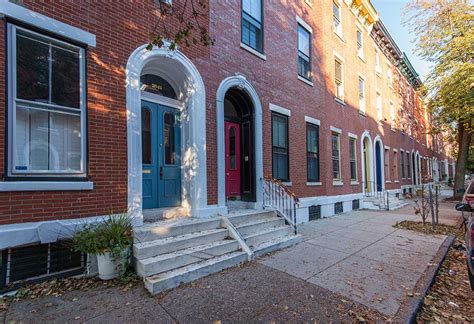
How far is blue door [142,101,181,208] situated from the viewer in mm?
5922

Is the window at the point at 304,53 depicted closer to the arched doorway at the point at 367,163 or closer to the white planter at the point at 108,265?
the arched doorway at the point at 367,163

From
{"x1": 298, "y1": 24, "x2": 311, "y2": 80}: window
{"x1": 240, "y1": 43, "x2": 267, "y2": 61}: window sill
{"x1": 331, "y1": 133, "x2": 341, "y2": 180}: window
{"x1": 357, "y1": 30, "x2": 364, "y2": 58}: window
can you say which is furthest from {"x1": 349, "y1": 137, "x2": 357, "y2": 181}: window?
Answer: {"x1": 240, "y1": 43, "x2": 267, "y2": 61}: window sill

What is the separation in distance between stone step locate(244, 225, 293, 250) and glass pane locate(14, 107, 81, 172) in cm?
351

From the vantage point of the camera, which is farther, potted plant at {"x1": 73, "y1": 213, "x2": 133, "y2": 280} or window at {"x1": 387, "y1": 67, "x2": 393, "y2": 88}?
window at {"x1": 387, "y1": 67, "x2": 393, "y2": 88}

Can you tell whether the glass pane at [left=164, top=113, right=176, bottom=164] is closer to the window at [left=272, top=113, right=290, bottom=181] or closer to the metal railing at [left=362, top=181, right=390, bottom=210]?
the window at [left=272, top=113, right=290, bottom=181]

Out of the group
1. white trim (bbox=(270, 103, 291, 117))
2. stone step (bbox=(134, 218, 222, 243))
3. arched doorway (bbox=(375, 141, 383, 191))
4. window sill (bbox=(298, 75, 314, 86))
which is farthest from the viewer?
arched doorway (bbox=(375, 141, 383, 191))

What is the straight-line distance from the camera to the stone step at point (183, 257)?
4.12m

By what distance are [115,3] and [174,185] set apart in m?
3.80

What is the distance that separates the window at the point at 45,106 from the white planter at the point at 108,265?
1430 millimetres

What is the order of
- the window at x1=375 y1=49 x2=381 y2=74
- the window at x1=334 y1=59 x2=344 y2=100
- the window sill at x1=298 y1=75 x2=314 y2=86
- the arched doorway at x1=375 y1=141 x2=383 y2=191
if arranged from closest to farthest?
the window sill at x1=298 y1=75 x2=314 y2=86, the window at x1=334 y1=59 x2=344 y2=100, the arched doorway at x1=375 y1=141 x2=383 y2=191, the window at x1=375 y1=49 x2=381 y2=74

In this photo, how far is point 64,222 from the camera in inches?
167

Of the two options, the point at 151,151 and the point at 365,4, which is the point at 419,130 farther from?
the point at 151,151

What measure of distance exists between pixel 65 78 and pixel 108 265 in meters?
3.06

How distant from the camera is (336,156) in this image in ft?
39.8
